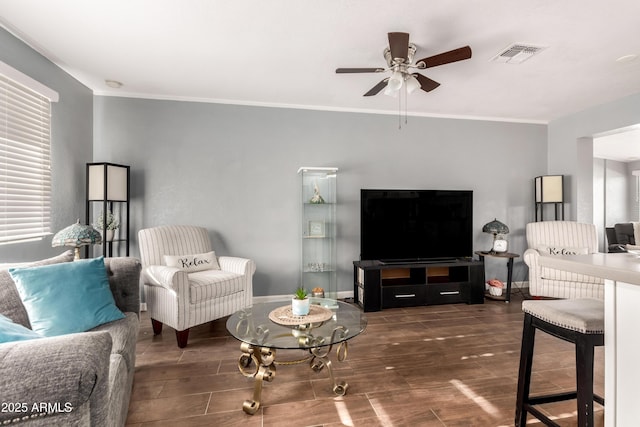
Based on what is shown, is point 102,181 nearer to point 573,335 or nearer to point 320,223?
point 320,223

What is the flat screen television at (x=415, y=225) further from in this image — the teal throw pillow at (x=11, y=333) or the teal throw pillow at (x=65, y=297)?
the teal throw pillow at (x=11, y=333)

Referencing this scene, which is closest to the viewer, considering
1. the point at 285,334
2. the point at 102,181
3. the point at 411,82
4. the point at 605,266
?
the point at 605,266

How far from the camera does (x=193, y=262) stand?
10.8 feet

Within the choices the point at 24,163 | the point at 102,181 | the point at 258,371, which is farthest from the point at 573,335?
the point at 102,181

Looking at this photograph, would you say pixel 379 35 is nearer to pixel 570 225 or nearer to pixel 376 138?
pixel 376 138

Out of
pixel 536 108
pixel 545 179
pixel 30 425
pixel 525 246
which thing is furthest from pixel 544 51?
pixel 30 425

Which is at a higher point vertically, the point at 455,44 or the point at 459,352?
the point at 455,44

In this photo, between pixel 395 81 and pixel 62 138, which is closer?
pixel 395 81

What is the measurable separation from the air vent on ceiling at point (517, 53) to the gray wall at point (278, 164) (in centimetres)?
160

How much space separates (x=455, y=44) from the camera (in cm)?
258

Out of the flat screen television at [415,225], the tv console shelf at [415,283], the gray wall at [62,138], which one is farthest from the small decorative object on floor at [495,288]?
the gray wall at [62,138]

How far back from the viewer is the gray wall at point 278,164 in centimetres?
375

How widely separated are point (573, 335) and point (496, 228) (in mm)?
3089

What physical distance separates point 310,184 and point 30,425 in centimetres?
328
